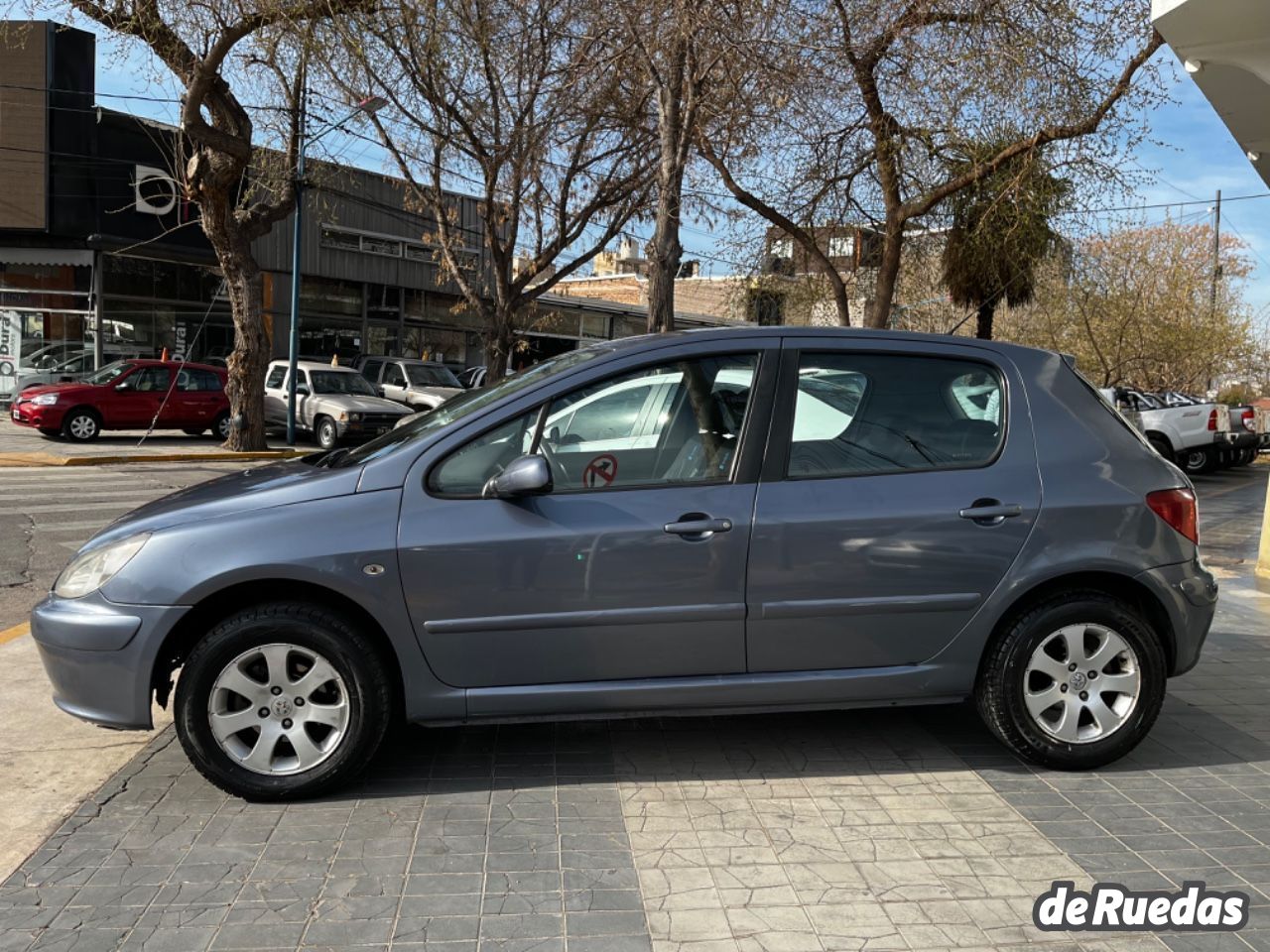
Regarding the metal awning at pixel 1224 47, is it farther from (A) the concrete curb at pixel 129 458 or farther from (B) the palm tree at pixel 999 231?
(A) the concrete curb at pixel 129 458

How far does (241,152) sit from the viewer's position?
15562 mm

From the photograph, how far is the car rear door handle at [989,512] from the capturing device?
388cm

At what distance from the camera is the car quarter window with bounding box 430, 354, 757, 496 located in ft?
12.5

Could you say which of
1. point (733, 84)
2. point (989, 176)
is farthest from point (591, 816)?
point (989, 176)

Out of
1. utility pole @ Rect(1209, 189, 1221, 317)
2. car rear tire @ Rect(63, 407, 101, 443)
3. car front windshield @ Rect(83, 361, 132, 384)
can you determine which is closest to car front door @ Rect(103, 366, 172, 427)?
car front windshield @ Rect(83, 361, 132, 384)

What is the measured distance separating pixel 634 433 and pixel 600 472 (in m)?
0.22

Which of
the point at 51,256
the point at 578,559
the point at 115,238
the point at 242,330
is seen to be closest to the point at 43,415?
the point at 242,330

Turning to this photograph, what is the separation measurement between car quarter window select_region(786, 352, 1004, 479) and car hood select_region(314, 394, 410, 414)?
645 inches

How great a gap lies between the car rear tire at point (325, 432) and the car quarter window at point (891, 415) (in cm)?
1643

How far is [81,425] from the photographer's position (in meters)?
18.0

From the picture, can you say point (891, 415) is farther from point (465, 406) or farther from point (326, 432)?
point (326, 432)

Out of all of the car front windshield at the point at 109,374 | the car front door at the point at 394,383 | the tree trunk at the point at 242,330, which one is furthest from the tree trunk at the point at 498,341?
the car front windshield at the point at 109,374

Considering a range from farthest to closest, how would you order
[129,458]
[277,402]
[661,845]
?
[277,402], [129,458], [661,845]

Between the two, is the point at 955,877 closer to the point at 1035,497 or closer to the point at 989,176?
the point at 1035,497
